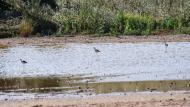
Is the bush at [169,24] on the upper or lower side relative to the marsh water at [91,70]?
upper

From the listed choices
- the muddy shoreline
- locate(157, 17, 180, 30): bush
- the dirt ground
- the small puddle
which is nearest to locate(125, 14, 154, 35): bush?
locate(157, 17, 180, 30): bush

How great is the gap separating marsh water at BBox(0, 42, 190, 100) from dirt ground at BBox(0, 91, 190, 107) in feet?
2.11

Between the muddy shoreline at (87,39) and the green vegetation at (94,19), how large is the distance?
1077mm

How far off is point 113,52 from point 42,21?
26.1 ft

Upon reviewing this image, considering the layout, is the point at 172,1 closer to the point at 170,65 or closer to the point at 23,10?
the point at 23,10

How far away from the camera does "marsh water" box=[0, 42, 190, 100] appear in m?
14.4

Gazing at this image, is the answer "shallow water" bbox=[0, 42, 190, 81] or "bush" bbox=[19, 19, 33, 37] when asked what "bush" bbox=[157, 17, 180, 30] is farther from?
"bush" bbox=[19, 19, 33, 37]

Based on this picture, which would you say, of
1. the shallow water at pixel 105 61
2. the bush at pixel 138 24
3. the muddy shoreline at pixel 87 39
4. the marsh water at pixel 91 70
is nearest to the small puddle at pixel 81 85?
the marsh water at pixel 91 70

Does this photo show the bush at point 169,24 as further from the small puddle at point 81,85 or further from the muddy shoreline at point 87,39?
the small puddle at point 81,85

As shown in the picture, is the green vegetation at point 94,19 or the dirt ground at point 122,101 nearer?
the dirt ground at point 122,101

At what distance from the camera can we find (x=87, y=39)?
26.0m

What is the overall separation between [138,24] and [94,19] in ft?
6.85

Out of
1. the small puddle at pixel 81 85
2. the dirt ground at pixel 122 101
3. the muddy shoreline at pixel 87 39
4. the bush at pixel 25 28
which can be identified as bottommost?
the dirt ground at pixel 122 101

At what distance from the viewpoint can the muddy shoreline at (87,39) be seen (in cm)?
2502
